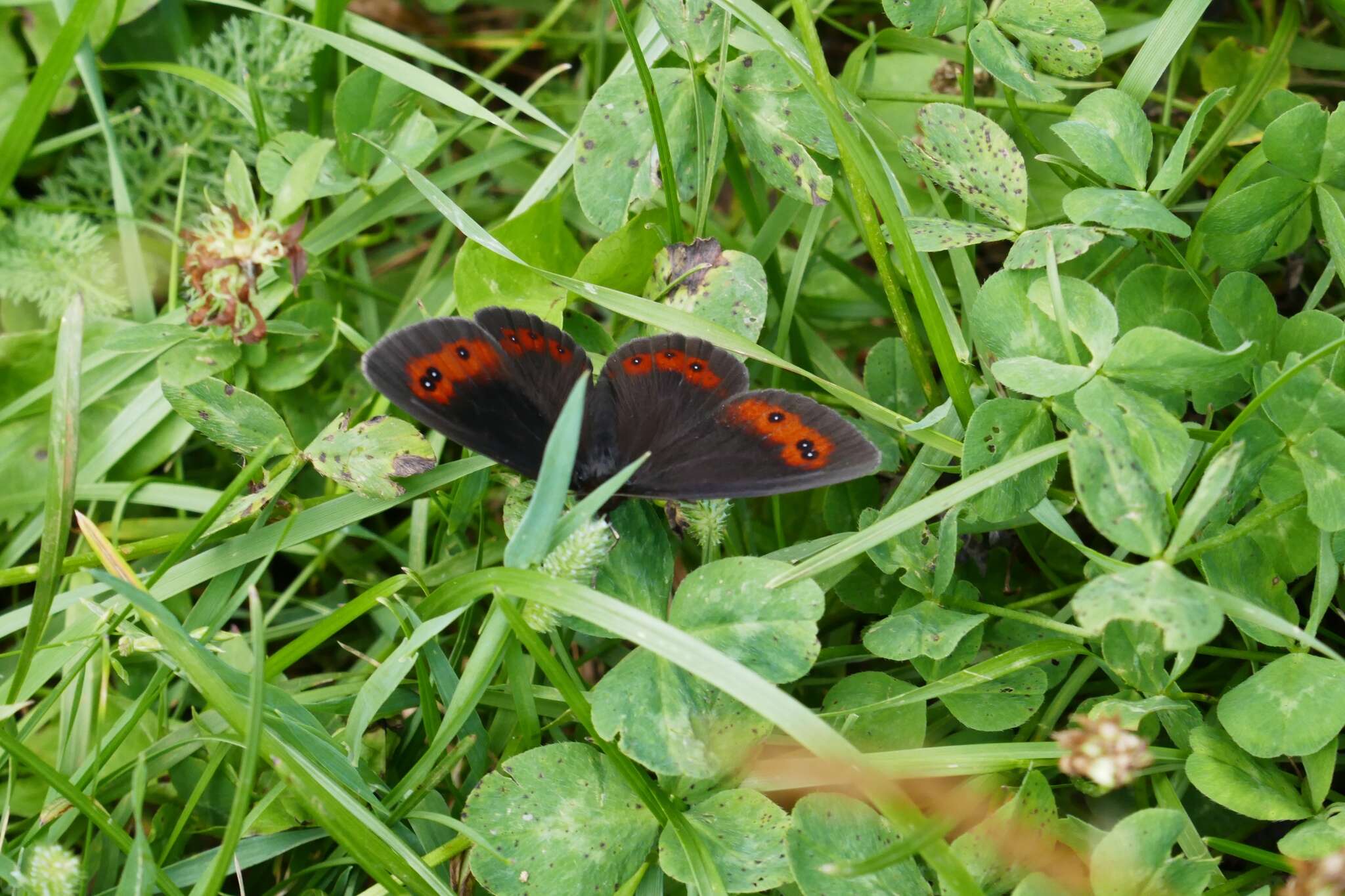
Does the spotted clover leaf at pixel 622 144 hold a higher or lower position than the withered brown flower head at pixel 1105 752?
higher

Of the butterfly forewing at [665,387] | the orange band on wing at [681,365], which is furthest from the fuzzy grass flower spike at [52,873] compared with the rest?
the orange band on wing at [681,365]

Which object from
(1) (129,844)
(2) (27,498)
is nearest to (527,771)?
(1) (129,844)

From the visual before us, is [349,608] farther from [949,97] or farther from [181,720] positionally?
[949,97]

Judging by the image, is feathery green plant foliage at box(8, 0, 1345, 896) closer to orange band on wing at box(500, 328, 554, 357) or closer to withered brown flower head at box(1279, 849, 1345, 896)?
withered brown flower head at box(1279, 849, 1345, 896)

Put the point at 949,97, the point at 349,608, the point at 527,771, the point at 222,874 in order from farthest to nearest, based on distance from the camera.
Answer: the point at 949,97
the point at 349,608
the point at 527,771
the point at 222,874

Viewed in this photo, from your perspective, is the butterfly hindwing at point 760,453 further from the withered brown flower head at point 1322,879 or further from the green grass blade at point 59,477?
the green grass blade at point 59,477

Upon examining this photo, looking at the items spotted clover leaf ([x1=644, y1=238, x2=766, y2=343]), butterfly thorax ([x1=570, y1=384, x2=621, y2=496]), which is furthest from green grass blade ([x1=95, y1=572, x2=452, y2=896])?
spotted clover leaf ([x1=644, y1=238, x2=766, y2=343])

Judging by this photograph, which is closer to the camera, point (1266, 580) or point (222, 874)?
point (222, 874)
